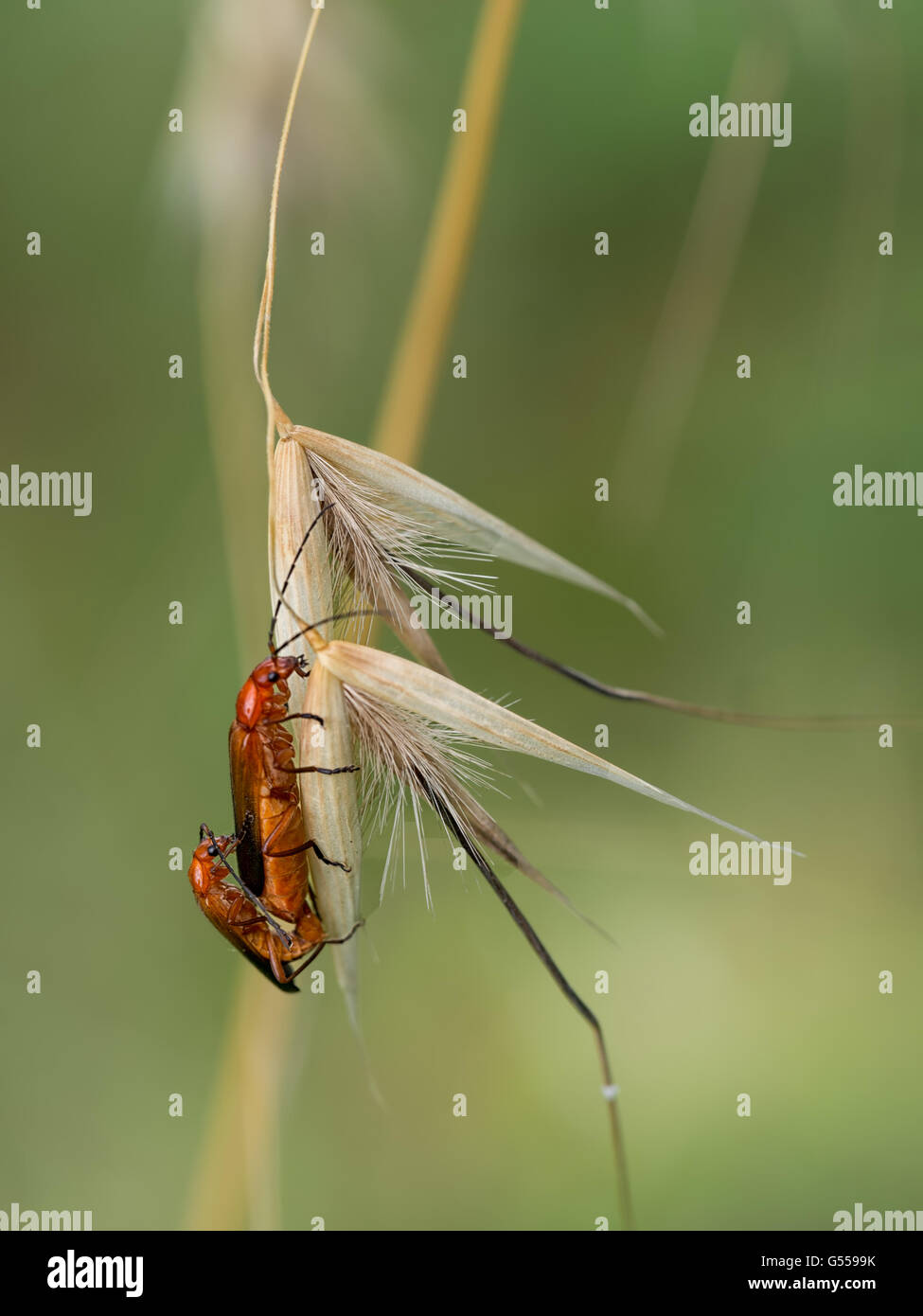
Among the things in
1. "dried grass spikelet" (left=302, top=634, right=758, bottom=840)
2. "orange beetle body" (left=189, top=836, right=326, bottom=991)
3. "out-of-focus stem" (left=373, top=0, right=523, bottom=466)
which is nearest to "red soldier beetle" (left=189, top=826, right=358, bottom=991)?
"orange beetle body" (left=189, top=836, right=326, bottom=991)

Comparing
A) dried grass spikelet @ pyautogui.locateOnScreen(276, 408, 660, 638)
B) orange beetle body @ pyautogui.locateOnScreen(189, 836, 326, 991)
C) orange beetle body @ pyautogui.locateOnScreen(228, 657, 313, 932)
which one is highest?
dried grass spikelet @ pyautogui.locateOnScreen(276, 408, 660, 638)

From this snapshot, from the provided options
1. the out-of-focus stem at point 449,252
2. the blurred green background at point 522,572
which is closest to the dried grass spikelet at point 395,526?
the out-of-focus stem at point 449,252

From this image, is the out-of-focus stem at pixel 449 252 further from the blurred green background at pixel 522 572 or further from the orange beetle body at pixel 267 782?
the orange beetle body at pixel 267 782

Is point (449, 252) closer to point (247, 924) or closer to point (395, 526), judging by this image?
point (395, 526)

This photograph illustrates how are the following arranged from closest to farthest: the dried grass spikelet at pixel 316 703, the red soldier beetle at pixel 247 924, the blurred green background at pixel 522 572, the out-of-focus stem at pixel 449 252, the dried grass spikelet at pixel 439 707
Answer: the dried grass spikelet at pixel 439 707 → the dried grass spikelet at pixel 316 703 → the red soldier beetle at pixel 247 924 → the out-of-focus stem at pixel 449 252 → the blurred green background at pixel 522 572

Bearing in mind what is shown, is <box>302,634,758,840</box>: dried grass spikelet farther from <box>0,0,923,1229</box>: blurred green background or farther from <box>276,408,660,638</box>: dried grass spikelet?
<box>0,0,923,1229</box>: blurred green background

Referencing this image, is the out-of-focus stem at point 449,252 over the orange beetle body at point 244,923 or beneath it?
over

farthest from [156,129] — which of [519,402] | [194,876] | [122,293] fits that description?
[194,876]

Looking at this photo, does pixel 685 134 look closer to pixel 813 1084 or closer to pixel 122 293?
pixel 122 293
